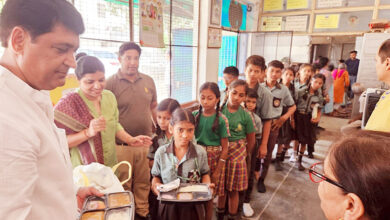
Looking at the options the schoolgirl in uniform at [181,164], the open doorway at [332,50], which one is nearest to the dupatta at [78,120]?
the schoolgirl in uniform at [181,164]

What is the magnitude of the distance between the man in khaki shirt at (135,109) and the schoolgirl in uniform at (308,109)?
2.35 m

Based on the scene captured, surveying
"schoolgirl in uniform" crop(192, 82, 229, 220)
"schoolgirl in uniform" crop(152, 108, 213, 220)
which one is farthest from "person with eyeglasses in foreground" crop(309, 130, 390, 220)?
"schoolgirl in uniform" crop(192, 82, 229, 220)

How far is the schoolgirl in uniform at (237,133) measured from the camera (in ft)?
6.93

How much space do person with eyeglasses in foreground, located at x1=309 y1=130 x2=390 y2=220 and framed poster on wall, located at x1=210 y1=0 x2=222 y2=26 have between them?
3.67 m

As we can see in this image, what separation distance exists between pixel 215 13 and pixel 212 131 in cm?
280

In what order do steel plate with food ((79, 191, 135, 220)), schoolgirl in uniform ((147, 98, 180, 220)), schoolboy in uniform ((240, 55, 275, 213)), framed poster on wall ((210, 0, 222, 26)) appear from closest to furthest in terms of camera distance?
steel plate with food ((79, 191, 135, 220))
schoolgirl in uniform ((147, 98, 180, 220))
schoolboy in uniform ((240, 55, 275, 213))
framed poster on wall ((210, 0, 222, 26))

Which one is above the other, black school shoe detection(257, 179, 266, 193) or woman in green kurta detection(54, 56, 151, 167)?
woman in green kurta detection(54, 56, 151, 167)

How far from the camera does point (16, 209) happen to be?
0.59 metres

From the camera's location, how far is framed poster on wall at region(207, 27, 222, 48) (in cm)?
404

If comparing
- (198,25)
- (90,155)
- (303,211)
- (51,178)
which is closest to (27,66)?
(51,178)

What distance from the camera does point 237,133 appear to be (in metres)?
2.14

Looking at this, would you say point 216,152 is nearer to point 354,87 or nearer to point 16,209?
point 16,209

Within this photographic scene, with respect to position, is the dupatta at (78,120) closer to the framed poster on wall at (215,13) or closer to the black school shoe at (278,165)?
the black school shoe at (278,165)

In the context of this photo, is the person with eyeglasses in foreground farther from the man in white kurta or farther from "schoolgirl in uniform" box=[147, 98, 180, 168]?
"schoolgirl in uniform" box=[147, 98, 180, 168]
